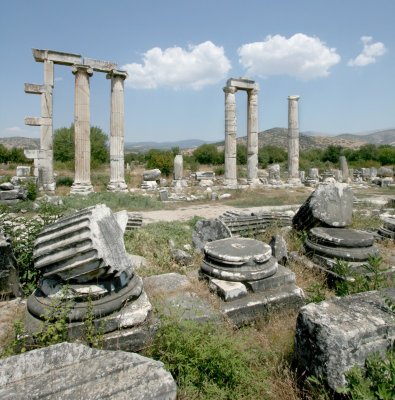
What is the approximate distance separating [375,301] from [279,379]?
1.14m

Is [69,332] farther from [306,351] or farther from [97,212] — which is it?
[306,351]

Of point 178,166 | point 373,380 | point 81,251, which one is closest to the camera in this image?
point 373,380

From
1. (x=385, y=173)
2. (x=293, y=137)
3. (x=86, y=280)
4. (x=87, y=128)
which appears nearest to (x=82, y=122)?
(x=87, y=128)

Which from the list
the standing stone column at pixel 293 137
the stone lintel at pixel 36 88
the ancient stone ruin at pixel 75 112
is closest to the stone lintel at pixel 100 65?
the ancient stone ruin at pixel 75 112

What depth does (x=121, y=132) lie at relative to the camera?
57.5 feet

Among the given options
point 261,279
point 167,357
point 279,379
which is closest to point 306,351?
point 279,379

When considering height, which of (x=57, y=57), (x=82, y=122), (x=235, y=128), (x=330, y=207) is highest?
(x=57, y=57)

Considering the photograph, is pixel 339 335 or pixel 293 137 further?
pixel 293 137

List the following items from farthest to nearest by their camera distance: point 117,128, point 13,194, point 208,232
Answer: point 117,128
point 13,194
point 208,232

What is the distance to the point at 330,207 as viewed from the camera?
6250 mm

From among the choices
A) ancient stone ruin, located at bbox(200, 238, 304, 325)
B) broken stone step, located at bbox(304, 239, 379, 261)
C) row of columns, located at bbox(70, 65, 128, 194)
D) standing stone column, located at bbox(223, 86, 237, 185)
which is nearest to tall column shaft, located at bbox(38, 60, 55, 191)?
row of columns, located at bbox(70, 65, 128, 194)

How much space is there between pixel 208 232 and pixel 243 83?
16522 mm

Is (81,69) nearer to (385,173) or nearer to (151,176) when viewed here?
(151,176)

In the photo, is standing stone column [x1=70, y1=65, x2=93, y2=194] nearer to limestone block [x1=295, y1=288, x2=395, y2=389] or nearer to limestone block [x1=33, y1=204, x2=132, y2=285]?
limestone block [x1=33, y1=204, x2=132, y2=285]
